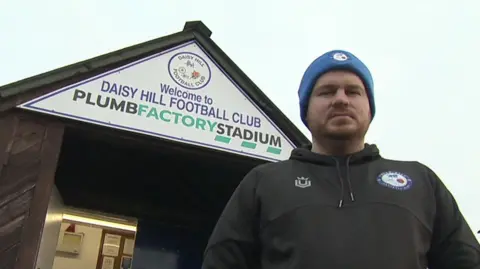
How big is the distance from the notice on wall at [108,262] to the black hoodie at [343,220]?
7.58 meters

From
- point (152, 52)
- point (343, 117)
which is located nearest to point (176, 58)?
point (152, 52)

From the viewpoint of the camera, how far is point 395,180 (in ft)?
5.29

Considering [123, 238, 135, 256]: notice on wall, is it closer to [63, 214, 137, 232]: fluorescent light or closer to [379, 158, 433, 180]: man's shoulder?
[63, 214, 137, 232]: fluorescent light

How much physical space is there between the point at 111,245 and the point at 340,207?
307 inches

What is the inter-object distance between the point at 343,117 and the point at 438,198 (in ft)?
1.35

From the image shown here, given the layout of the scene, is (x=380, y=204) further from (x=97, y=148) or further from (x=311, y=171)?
(x=97, y=148)

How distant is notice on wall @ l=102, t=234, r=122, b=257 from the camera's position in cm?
859

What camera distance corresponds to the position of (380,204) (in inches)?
59.6

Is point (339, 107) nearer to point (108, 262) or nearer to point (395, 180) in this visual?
point (395, 180)

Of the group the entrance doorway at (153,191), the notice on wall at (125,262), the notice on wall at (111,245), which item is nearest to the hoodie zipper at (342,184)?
the entrance doorway at (153,191)

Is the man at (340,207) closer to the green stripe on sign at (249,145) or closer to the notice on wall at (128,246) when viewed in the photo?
the green stripe on sign at (249,145)

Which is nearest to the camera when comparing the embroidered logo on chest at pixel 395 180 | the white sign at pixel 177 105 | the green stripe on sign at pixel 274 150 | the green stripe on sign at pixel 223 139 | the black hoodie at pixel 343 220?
the black hoodie at pixel 343 220

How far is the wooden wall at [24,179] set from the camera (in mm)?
4113

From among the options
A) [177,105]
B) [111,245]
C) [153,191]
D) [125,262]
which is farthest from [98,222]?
[177,105]
